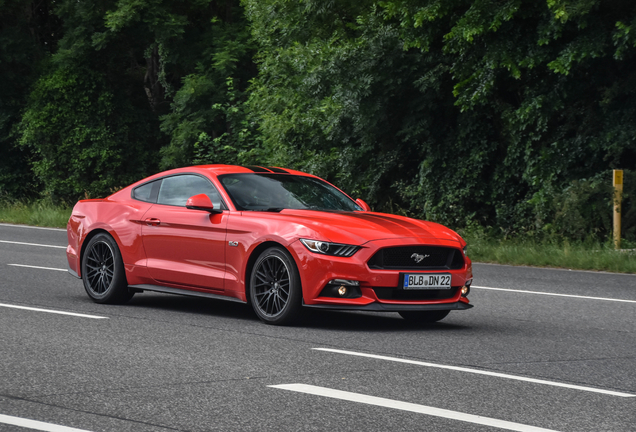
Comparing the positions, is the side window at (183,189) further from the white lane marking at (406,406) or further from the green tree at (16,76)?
the green tree at (16,76)

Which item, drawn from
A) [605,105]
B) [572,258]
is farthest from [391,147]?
[572,258]

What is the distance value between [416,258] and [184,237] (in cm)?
236

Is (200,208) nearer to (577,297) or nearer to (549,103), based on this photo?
(577,297)

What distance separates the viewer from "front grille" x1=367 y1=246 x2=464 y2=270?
8.01 m

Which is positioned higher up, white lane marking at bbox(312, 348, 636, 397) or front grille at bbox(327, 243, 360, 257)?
front grille at bbox(327, 243, 360, 257)

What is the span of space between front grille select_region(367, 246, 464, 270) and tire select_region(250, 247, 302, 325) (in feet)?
2.31

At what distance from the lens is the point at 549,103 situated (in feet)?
60.3

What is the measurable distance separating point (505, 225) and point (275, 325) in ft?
40.9

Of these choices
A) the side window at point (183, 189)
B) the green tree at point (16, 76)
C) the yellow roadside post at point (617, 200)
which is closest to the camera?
the side window at point (183, 189)

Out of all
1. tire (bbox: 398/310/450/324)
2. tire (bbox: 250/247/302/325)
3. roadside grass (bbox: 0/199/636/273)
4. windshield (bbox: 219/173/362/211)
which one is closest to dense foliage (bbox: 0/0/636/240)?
roadside grass (bbox: 0/199/636/273)

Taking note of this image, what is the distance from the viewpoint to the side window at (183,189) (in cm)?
925

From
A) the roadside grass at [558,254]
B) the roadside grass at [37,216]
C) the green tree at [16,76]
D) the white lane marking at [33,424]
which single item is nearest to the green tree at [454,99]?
the roadside grass at [558,254]


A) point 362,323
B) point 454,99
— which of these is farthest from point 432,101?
point 362,323

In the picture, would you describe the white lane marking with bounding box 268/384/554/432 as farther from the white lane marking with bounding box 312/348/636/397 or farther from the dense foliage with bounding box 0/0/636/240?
the dense foliage with bounding box 0/0/636/240
